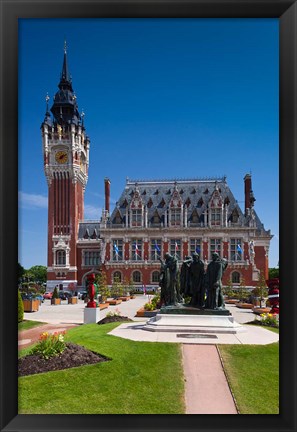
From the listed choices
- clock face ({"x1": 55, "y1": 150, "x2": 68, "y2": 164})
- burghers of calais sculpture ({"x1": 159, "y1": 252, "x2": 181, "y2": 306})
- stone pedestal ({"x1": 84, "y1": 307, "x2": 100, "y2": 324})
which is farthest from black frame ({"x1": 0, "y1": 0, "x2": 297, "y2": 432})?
clock face ({"x1": 55, "y1": 150, "x2": 68, "y2": 164})

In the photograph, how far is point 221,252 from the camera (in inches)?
2103

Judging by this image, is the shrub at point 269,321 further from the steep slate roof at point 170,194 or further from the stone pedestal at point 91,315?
the steep slate roof at point 170,194

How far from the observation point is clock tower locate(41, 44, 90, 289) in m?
57.1

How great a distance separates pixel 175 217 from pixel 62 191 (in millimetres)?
17437

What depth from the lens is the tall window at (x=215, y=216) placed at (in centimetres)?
5459

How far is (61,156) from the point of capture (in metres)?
59.4

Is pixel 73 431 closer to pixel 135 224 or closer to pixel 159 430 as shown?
pixel 159 430

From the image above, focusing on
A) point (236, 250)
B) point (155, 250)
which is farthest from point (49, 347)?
point (236, 250)

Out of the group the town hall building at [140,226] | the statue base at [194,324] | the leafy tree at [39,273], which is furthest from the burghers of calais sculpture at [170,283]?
the leafy tree at [39,273]

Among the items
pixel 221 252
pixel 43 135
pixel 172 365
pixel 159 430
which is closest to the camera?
pixel 159 430

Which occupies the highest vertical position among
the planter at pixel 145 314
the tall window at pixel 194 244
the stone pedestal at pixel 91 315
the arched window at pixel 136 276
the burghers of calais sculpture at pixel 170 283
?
the tall window at pixel 194 244

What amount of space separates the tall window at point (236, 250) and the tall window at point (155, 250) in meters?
9.98
